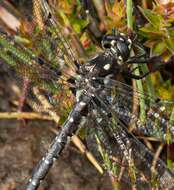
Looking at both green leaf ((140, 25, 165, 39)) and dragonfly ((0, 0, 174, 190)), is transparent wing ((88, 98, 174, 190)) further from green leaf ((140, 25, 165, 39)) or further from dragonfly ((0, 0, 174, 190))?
green leaf ((140, 25, 165, 39))

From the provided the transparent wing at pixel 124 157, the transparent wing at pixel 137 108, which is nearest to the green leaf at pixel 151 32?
the transparent wing at pixel 137 108

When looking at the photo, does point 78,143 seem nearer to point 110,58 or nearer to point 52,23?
point 110,58

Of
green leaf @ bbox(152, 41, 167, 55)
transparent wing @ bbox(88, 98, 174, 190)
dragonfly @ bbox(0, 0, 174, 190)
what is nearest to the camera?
transparent wing @ bbox(88, 98, 174, 190)

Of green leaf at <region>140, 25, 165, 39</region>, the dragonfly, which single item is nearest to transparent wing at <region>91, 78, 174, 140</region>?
the dragonfly

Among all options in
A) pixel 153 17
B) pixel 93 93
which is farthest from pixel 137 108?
pixel 153 17

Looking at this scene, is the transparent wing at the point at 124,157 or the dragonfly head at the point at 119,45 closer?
the transparent wing at the point at 124,157

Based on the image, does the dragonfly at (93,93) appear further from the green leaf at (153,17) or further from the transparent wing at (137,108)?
the green leaf at (153,17)

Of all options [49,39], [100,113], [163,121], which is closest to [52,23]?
[49,39]

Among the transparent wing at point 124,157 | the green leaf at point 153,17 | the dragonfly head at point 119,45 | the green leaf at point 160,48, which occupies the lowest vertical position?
the transparent wing at point 124,157
